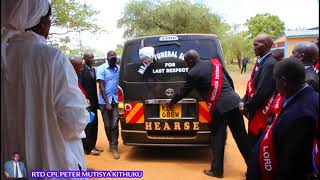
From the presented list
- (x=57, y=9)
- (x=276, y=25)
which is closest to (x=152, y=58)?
(x=57, y=9)

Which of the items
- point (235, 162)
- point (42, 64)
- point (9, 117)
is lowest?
point (235, 162)

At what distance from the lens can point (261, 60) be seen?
461 centimetres

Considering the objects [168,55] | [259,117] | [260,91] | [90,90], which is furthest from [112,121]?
[260,91]

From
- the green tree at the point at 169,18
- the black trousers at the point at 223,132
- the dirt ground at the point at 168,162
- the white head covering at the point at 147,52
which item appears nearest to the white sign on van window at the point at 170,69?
the white head covering at the point at 147,52

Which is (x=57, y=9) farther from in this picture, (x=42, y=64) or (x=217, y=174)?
(x=42, y=64)

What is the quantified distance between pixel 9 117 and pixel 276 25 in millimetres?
51036

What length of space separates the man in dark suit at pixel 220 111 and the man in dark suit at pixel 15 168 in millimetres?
3296

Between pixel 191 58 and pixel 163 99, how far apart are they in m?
0.80

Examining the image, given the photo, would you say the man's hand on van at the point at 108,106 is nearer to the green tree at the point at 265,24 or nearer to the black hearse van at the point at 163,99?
the black hearse van at the point at 163,99

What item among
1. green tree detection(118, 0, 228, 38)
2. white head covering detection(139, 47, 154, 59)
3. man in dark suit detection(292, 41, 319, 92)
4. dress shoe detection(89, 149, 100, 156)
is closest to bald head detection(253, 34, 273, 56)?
man in dark suit detection(292, 41, 319, 92)

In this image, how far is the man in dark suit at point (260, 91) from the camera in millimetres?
4387

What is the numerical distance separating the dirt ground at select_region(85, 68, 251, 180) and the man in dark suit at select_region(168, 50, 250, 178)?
1.43ft

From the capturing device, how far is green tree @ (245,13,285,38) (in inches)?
1951

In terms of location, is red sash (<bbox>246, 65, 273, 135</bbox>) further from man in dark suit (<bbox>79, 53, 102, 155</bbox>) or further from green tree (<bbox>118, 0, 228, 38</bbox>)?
green tree (<bbox>118, 0, 228, 38</bbox>)
